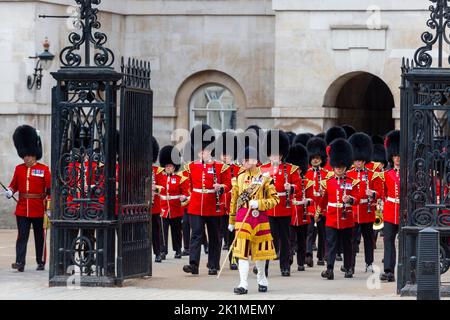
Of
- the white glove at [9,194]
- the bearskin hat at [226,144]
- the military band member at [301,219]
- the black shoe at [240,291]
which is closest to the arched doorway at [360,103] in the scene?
the bearskin hat at [226,144]

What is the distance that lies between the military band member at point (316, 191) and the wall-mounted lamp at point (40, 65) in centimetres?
597

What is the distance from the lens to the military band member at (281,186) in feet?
55.9

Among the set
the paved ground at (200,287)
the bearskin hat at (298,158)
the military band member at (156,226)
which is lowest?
the paved ground at (200,287)

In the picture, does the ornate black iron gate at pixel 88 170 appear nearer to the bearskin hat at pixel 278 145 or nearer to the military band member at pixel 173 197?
the bearskin hat at pixel 278 145

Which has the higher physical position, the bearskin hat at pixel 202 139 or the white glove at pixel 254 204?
the bearskin hat at pixel 202 139

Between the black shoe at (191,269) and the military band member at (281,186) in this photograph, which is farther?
the military band member at (281,186)

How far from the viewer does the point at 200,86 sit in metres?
28.8

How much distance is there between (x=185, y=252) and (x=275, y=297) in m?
5.55

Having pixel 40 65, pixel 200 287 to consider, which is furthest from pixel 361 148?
pixel 40 65

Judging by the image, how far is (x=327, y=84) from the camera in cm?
2645

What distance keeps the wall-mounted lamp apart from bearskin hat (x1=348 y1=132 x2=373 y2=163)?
7.12 metres

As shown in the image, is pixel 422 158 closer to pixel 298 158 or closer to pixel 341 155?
pixel 341 155

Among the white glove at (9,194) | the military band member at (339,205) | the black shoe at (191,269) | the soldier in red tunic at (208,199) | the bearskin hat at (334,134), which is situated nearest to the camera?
the military band member at (339,205)
